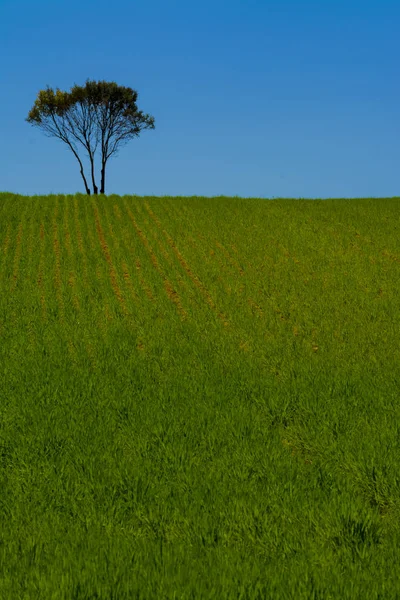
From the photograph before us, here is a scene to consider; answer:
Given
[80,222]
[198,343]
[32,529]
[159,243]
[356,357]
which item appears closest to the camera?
[32,529]

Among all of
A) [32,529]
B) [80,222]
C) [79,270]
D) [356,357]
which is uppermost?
[80,222]

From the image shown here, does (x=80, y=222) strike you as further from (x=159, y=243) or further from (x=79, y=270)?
(x=79, y=270)

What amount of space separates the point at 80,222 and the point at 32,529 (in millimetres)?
27294

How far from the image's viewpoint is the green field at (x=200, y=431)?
5.34 metres

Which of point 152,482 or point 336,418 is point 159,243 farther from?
point 152,482

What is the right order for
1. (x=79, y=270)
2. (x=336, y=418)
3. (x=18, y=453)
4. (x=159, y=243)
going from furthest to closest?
(x=159, y=243)
(x=79, y=270)
(x=336, y=418)
(x=18, y=453)

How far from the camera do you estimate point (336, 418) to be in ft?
31.1

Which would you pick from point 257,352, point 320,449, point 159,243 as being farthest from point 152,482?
point 159,243

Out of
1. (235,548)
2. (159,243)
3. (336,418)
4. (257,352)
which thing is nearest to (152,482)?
(235,548)

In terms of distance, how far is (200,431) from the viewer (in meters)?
8.90

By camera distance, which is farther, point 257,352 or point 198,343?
point 198,343

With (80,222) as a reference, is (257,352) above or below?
below

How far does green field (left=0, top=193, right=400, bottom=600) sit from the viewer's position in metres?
5.34

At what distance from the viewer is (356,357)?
43.7ft
